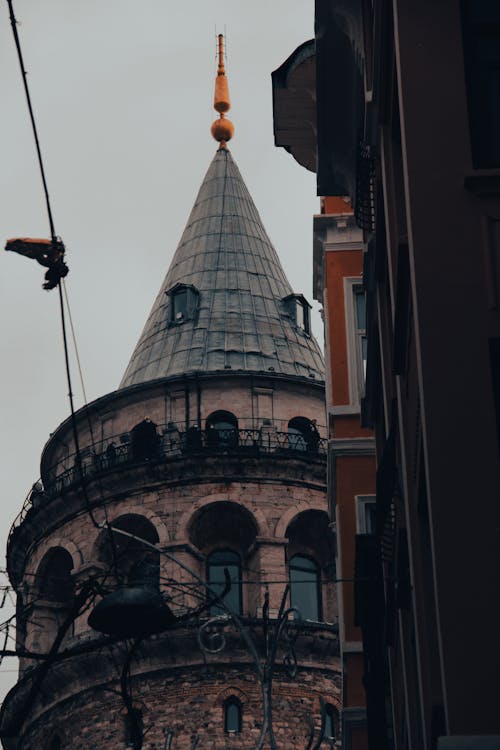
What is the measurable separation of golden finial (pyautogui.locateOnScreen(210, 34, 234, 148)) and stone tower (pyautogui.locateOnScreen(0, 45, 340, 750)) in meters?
8.62

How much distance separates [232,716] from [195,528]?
193 inches

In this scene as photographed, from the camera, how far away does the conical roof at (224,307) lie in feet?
171

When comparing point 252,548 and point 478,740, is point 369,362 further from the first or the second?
point 252,548

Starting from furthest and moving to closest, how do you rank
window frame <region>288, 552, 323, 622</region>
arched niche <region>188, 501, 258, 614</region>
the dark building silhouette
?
arched niche <region>188, 501, 258, 614</region>
window frame <region>288, 552, 323, 622</region>
the dark building silhouette

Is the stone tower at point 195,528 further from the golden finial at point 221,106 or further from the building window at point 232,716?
the golden finial at point 221,106

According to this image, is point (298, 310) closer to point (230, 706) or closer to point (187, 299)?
point (187, 299)

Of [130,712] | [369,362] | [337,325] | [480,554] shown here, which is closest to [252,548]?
[337,325]

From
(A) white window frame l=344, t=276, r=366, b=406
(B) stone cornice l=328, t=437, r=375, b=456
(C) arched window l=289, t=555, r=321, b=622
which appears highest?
(C) arched window l=289, t=555, r=321, b=622

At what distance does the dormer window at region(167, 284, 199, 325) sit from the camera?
5444cm

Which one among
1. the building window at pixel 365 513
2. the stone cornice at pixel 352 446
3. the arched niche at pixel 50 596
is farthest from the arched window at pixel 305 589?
the building window at pixel 365 513

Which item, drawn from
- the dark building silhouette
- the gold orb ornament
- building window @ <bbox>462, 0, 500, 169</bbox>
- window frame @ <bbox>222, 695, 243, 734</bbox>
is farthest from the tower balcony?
building window @ <bbox>462, 0, 500, 169</bbox>

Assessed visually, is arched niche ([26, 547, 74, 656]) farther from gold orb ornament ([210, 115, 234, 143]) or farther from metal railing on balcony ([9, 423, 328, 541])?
gold orb ornament ([210, 115, 234, 143])

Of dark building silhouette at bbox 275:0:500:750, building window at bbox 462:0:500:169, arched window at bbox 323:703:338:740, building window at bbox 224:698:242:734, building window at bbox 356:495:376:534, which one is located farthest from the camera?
building window at bbox 224:698:242:734

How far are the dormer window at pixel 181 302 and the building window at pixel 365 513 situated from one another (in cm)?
3330
